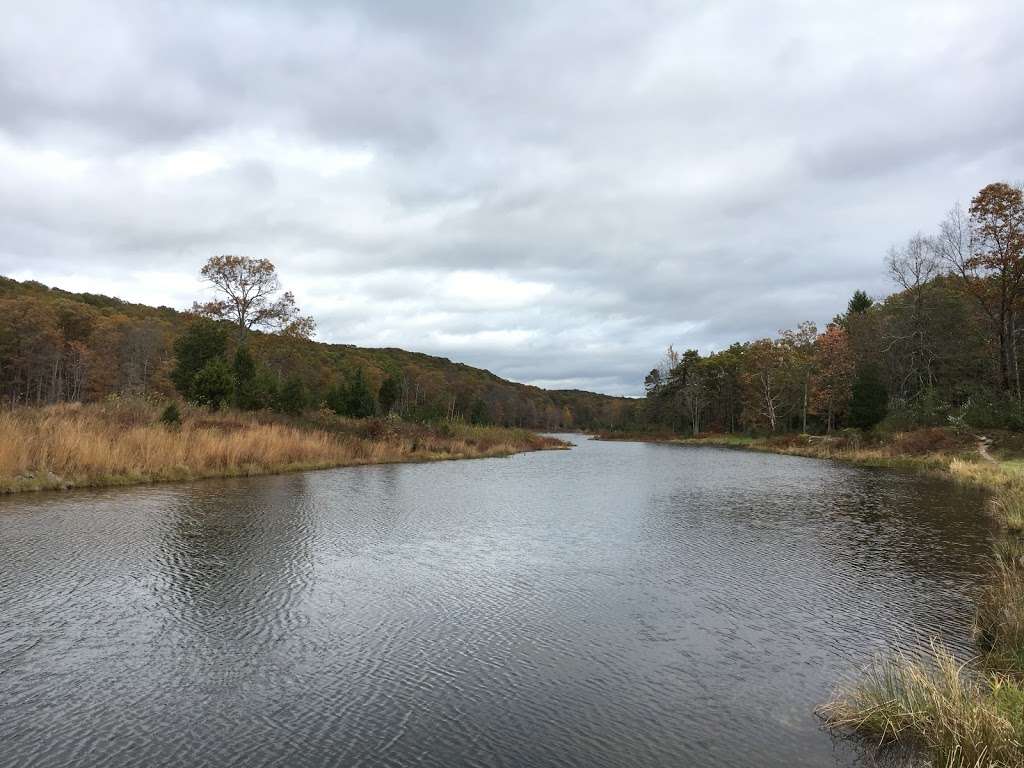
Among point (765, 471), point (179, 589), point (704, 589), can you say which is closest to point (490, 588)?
point (704, 589)

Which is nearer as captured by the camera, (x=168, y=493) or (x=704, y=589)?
(x=704, y=589)

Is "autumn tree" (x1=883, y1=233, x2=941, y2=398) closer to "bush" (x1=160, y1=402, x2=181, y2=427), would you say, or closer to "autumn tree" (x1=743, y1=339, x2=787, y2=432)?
"autumn tree" (x1=743, y1=339, x2=787, y2=432)

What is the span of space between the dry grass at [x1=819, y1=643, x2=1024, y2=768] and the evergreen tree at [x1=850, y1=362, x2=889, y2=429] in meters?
42.7

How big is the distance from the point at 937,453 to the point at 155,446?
31693mm

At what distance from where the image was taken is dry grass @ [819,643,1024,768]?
3328 mm

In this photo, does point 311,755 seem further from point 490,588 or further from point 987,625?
point 987,625

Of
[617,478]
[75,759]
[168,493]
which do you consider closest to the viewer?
[75,759]

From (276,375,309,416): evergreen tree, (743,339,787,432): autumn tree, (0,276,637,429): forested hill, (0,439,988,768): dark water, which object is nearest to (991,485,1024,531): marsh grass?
(0,439,988,768): dark water

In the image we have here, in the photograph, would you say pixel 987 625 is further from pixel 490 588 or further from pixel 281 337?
pixel 281 337

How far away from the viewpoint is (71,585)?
7.07 metres

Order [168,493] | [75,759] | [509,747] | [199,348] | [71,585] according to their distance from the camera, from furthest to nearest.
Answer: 1. [199,348]
2. [168,493]
3. [71,585]
4. [509,747]
5. [75,759]

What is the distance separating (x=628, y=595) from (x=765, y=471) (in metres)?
22.1

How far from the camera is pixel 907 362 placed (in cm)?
5169

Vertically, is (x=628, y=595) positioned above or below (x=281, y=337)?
below
